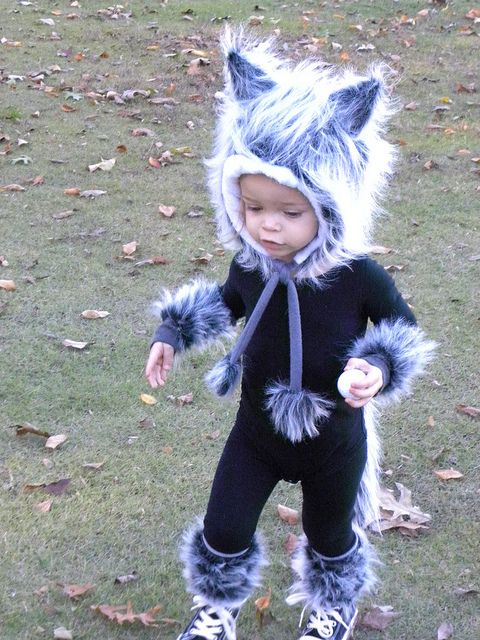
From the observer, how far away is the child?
2.21 m

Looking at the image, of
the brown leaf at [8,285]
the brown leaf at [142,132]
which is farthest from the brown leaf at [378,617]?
the brown leaf at [142,132]

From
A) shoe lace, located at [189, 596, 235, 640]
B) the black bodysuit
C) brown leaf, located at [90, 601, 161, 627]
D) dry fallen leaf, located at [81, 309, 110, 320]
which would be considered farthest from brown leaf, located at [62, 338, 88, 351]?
shoe lace, located at [189, 596, 235, 640]

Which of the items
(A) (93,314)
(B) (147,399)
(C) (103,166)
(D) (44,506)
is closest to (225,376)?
(D) (44,506)

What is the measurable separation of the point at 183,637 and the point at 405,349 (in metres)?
1.06

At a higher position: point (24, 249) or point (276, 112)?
point (276, 112)

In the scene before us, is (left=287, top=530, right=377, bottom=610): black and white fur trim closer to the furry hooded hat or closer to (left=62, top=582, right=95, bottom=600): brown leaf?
(left=62, top=582, right=95, bottom=600): brown leaf

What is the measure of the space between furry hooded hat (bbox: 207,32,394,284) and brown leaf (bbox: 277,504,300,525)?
1.23 metres

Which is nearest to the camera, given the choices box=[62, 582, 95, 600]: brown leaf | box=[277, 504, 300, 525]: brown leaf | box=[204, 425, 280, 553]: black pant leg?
box=[204, 425, 280, 553]: black pant leg

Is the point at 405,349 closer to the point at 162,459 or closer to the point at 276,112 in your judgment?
the point at 276,112

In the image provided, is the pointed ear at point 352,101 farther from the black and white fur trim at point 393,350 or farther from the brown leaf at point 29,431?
the brown leaf at point 29,431

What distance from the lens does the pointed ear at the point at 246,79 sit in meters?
2.29

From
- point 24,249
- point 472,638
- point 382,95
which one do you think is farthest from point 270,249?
point 24,249

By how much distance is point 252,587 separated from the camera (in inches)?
102

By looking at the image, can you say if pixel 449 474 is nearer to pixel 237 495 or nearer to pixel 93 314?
pixel 237 495
